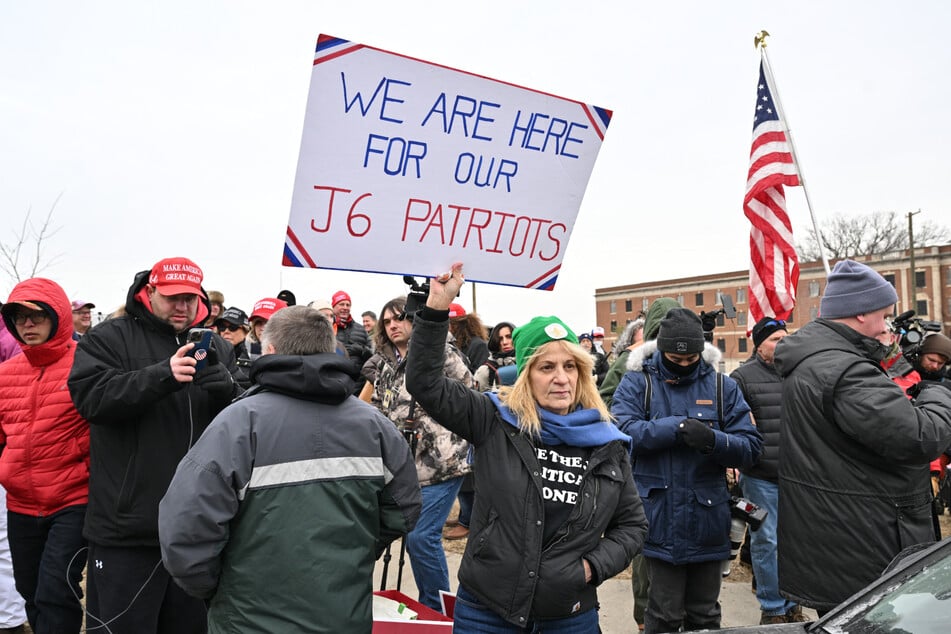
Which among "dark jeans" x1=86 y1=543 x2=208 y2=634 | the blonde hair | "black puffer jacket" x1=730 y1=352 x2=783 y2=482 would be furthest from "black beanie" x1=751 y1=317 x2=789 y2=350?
"dark jeans" x1=86 y1=543 x2=208 y2=634

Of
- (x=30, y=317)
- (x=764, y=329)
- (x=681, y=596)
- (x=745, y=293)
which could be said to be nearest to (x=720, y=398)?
(x=681, y=596)

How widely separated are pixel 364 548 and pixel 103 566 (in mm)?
1415

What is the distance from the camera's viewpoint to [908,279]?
55688 millimetres

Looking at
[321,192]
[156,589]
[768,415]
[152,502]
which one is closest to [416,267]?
[321,192]

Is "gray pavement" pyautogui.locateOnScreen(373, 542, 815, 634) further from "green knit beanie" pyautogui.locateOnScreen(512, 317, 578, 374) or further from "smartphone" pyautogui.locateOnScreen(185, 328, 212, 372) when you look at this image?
"smartphone" pyautogui.locateOnScreen(185, 328, 212, 372)

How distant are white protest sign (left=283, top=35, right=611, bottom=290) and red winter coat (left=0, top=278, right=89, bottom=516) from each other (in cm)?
158

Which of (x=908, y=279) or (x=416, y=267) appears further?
(x=908, y=279)

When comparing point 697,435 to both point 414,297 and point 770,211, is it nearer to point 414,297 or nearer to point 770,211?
point 414,297

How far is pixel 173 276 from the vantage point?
3.11m

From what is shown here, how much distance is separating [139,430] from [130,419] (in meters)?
0.06

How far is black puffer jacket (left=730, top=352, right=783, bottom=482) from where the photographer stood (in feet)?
15.1

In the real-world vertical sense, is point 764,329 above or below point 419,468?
above

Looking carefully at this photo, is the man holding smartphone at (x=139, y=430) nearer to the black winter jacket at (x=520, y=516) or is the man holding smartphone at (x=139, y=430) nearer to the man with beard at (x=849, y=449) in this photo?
the black winter jacket at (x=520, y=516)

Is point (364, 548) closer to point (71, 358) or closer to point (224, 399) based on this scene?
point (224, 399)
